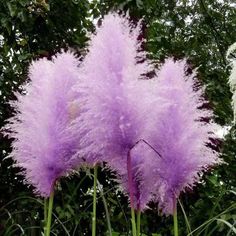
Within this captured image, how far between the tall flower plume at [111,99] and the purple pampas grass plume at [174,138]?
0.05 meters

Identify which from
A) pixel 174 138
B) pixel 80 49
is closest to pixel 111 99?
pixel 174 138

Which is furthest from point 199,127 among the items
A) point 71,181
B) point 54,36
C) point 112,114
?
point 54,36

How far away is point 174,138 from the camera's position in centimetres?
132

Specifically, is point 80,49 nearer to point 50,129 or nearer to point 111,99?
point 50,129

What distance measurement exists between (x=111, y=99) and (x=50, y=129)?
0.21m

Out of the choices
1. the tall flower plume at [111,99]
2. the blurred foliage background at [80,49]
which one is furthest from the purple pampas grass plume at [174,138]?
the blurred foliage background at [80,49]

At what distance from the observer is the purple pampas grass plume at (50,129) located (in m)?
1.38

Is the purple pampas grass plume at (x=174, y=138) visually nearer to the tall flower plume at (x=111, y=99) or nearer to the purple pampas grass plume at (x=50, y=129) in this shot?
the tall flower plume at (x=111, y=99)

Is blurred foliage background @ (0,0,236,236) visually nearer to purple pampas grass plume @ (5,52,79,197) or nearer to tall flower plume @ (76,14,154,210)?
purple pampas grass plume @ (5,52,79,197)

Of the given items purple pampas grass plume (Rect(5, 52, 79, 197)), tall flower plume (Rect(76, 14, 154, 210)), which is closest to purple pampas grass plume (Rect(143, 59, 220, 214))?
tall flower plume (Rect(76, 14, 154, 210))

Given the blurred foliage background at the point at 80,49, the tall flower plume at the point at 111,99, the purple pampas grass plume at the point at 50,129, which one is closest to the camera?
the tall flower plume at the point at 111,99

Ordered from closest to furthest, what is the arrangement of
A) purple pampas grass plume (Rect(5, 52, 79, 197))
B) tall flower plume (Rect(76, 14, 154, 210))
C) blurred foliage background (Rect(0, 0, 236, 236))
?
tall flower plume (Rect(76, 14, 154, 210)) < purple pampas grass plume (Rect(5, 52, 79, 197)) < blurred foliage background (Rect(0, 0, 236, 236))

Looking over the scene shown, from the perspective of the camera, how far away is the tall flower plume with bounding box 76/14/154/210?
4.13ft

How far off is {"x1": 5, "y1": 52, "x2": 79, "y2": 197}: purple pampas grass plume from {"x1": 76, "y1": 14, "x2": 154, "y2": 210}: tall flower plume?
0.16 ft
